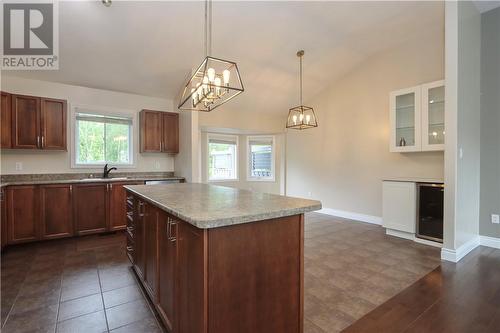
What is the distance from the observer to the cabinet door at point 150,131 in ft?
15.2

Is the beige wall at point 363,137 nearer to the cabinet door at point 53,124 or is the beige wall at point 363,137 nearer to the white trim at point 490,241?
the white trim at point 490,241

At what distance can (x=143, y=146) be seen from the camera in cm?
462

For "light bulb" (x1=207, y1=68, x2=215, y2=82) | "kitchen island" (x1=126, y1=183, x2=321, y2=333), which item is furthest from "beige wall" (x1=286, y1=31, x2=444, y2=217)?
"kitchen island" (x1=126, y1=183, x2=321, y2=333)

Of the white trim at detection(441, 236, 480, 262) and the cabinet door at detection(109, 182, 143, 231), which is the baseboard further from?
the cabinet door at detection(109, 182, 143, 231)

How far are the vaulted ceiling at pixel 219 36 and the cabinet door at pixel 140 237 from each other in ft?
8.19

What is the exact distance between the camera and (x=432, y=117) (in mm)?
3904

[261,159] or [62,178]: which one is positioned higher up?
[261,159]

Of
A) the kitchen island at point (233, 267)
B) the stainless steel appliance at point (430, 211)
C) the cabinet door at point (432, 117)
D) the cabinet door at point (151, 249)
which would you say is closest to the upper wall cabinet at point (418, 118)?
the cabinet door at point (432, 117)

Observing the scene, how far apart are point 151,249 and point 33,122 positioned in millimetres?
3305

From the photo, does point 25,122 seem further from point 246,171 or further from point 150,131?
point 246,171

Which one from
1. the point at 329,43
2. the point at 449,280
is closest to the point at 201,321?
the point at 449,280

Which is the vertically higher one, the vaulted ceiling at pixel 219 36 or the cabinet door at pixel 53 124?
the vaulted ceiling at pixel 219 36

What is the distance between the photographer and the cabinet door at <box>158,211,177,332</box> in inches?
60.6

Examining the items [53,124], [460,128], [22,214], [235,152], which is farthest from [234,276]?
[235,152]
